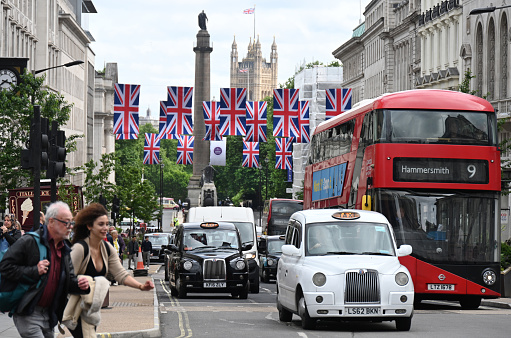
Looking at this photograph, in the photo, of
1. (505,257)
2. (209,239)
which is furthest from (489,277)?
(505,257)

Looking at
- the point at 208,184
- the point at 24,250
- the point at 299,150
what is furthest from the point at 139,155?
the point at 24,250

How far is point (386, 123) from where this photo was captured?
23578mm

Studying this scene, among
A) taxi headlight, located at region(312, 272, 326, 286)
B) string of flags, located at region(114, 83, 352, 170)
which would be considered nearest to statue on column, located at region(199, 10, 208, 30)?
string of flags, located at region(114, 83, 352, 170)

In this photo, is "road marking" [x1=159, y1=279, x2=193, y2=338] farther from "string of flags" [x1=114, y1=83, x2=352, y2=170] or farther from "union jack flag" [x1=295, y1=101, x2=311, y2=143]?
"union jack flag" [x1=295, y1=101, x2=311, y2=143]

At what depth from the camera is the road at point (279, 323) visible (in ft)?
56.5

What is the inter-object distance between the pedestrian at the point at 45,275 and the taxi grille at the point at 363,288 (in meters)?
8.02

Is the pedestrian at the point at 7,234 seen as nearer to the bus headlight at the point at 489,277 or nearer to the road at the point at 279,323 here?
the road at the point at 279,323

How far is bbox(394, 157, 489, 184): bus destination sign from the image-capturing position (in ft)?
75.3

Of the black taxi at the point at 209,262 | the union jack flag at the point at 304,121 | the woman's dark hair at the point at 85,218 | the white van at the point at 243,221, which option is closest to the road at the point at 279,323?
the black taxi at the point at 209,262

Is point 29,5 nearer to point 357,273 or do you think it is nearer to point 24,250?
point 357,273

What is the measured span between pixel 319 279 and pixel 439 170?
262 inches

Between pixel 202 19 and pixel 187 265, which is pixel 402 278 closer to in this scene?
pixel 187 265

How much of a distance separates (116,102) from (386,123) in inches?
1291

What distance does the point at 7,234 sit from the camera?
1947 cm
